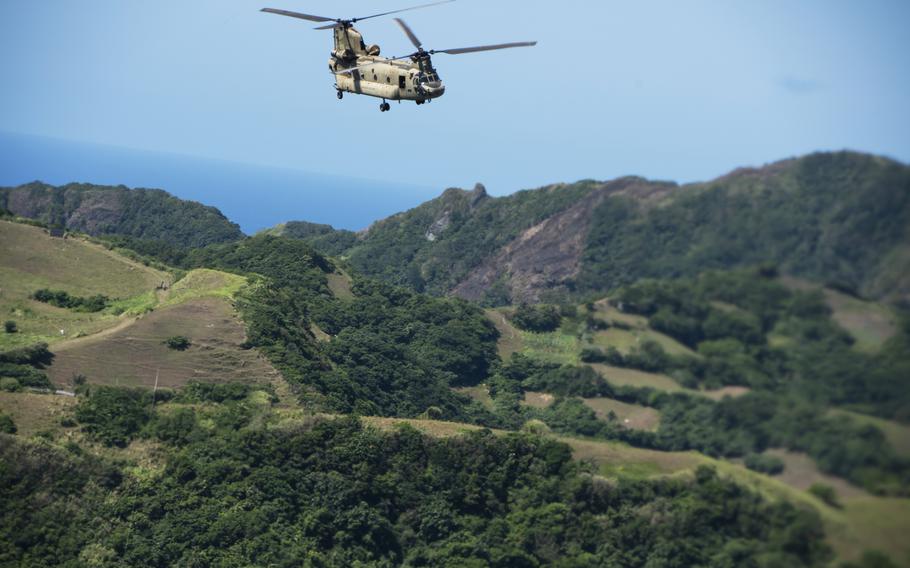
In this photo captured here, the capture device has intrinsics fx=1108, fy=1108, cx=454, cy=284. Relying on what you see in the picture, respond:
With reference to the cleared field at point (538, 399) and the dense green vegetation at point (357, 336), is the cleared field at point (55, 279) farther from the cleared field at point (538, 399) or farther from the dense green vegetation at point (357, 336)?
the cleared field at point (538, 399)

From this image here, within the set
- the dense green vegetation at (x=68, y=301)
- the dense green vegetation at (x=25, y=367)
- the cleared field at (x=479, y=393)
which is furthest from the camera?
the cleared field at (x=479, y=393)

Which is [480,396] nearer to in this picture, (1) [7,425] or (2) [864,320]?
(1) [7,425]

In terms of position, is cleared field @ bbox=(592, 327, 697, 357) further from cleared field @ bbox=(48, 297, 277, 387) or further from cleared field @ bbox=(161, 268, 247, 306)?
cleared field @ bbox=(161, 268, 247, 306)

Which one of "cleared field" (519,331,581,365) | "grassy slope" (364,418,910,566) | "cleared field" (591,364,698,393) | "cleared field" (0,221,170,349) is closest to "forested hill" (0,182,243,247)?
"cleared field" (0,221,170,349)

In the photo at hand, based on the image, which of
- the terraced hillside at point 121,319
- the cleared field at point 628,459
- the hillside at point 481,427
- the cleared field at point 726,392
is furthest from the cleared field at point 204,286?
the cleared field at point 726,392

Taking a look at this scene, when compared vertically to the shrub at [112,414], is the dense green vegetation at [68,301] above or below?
above

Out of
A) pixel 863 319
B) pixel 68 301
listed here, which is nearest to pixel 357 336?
pixel 68 301
